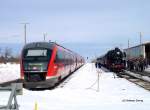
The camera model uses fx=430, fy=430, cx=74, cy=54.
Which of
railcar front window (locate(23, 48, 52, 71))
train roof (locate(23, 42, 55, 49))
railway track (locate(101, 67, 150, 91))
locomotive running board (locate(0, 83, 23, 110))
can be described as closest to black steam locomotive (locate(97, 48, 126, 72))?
railway track (locate(101, 67, 150, 91))

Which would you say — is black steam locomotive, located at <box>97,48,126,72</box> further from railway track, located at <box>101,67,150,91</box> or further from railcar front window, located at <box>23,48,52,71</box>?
railcar front window, located at <box>23,48,52,71</box>

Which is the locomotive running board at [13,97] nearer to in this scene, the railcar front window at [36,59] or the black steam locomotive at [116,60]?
the railcar front window at [36,59]

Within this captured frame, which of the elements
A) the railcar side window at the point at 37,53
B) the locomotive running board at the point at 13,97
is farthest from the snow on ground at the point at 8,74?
the locomotive running board at the point at 13,97

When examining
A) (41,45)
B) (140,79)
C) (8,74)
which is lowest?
(140,79)

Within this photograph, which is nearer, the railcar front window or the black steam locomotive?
the railcar front window

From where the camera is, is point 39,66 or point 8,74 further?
point 8,74

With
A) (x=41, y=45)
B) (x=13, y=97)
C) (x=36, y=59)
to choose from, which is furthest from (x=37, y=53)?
(x=13, y=97)

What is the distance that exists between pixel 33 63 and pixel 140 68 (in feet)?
112

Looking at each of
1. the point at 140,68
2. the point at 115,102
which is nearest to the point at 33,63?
the point at 115,102

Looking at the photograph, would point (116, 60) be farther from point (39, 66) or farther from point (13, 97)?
point (13, 97)

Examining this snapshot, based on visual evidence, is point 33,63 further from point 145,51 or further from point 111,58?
point 145,51

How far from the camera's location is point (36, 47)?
95.0ft

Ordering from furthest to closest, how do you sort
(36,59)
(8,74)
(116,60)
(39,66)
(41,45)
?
(116,60) < (8,74) < (41,45) < (36,59) < (39,66)

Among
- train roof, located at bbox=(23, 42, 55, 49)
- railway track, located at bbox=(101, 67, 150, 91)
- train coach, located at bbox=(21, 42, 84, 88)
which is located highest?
train roof, located at bbox=(23, 42, 55, 49)
